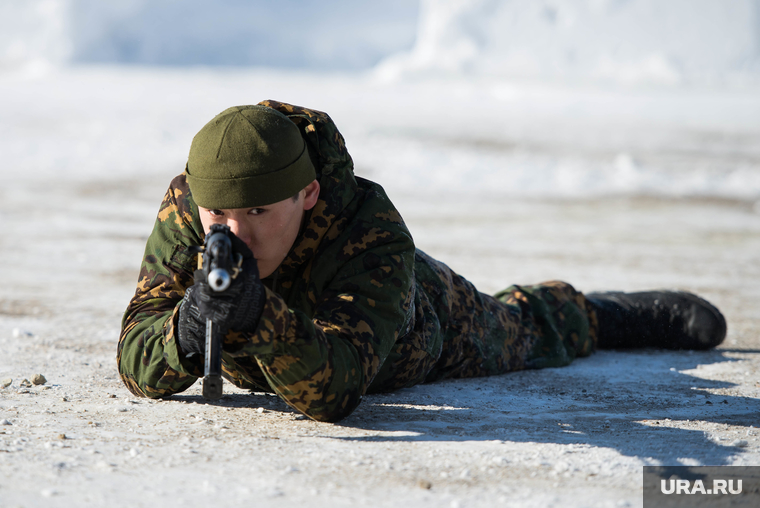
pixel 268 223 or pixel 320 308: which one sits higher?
pixel 268 223

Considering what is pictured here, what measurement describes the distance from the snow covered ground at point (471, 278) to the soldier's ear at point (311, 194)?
25.1 inches

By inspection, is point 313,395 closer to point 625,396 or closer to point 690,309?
point 625,396

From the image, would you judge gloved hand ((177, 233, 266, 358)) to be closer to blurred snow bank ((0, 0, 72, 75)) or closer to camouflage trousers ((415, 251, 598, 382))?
camouflage trousers ((415, 251, 598, 382))

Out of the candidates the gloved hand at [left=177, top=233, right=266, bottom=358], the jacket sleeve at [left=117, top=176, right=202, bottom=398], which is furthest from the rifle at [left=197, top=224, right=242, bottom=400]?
the jacket sleeve at [left=117, top=176, right=202, bottom=398]

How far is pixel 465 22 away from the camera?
902 inches

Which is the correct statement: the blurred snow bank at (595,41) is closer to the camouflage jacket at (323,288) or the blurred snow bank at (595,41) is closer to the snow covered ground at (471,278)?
the snow covered ground at (471,278)

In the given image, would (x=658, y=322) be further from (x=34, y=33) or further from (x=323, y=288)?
(x=34, y=33)

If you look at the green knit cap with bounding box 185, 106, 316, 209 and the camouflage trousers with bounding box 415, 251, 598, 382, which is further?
the camouflage trousers with bounding box 415, 251, 598, 382

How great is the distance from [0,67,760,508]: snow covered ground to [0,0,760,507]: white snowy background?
2cm

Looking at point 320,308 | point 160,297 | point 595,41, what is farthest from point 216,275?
point 595,41

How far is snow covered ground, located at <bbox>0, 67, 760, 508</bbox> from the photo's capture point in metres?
1.87

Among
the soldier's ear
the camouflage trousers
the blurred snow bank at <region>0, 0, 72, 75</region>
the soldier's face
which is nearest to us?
the soldier's face

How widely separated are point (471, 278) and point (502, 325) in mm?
2269

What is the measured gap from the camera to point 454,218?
8.52m
